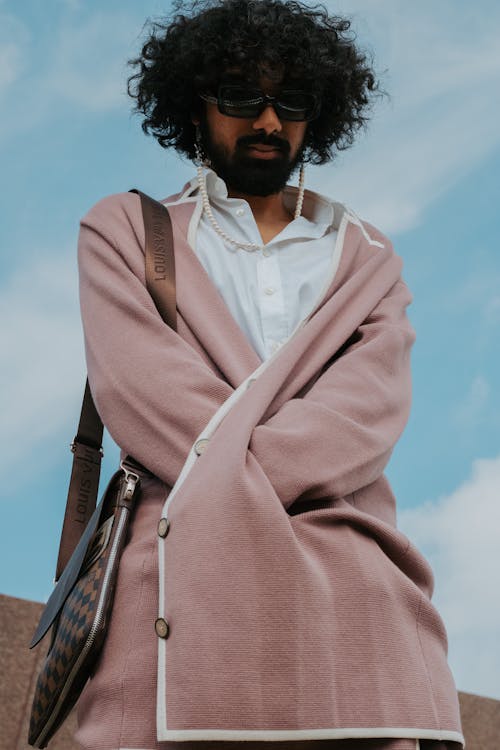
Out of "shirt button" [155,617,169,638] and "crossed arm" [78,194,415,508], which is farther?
"crossed arm" [78,194,415,508]

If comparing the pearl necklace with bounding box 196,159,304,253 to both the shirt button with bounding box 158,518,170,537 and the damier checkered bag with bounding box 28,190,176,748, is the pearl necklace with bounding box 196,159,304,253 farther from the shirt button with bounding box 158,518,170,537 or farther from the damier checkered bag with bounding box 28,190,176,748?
the shirt button with bounding box 158,518,170,537

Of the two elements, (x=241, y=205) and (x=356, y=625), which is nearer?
(x=356, y=625)

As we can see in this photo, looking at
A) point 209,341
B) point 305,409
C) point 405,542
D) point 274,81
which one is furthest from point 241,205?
point 405,542

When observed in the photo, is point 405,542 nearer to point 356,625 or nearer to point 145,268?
point 356,625

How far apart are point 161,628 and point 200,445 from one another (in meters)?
0.37

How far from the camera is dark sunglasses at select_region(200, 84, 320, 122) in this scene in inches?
104

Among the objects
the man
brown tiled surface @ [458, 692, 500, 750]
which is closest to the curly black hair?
the man

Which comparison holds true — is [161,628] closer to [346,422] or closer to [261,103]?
[346,422]

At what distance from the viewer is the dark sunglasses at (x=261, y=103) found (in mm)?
2633

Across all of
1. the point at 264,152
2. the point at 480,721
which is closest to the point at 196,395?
the point at 264,152

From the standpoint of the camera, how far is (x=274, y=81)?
8.91 feet

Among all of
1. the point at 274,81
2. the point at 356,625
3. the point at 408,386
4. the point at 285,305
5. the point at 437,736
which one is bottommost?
the point at 437,736

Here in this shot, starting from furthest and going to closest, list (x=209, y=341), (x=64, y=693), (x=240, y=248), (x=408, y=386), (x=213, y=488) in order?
(x=240, y=248) → (x=408, y=386) → (x=209, y=341) → (x=64, y=693) → (x=213, y=488)

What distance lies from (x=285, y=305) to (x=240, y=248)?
23 centimetres
